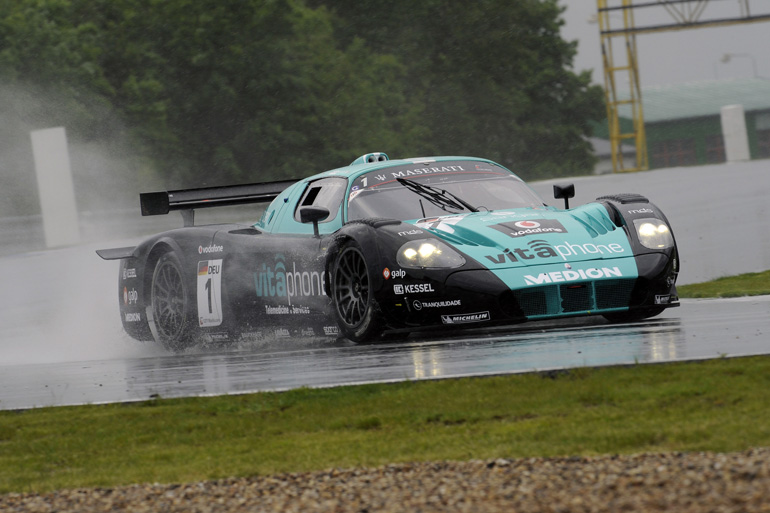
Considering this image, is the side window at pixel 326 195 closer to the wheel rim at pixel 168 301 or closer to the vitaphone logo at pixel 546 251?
the wheel rim at pixel 168 301

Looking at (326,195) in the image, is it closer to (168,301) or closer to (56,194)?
(168,301)

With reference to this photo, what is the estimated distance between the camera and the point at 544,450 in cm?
504

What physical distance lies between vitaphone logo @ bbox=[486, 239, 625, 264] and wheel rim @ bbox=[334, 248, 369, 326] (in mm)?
932

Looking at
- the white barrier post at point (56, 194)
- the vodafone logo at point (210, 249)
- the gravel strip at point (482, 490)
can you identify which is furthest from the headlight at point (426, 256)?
the white barrier post at point (56, 194)

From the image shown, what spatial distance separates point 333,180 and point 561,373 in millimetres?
4332

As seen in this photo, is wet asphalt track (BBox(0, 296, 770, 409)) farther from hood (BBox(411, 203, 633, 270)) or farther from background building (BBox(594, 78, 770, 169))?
background building (BBox(594, 78, 770, 169))

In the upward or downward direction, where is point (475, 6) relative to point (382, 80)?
upward

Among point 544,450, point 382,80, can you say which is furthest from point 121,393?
point 382,80

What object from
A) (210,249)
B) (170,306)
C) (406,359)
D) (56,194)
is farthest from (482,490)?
(56,194)

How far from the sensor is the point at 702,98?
8456 cm

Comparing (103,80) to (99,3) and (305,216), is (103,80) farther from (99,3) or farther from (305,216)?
(305,216)

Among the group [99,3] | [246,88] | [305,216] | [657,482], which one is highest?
[99,3]

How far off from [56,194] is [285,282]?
1262cm

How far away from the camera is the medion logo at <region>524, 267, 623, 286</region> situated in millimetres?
8578
